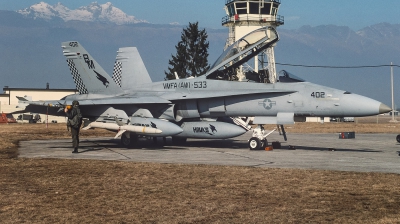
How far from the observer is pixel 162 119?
17.0m

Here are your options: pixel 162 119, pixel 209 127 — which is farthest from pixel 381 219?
pixel 162 119

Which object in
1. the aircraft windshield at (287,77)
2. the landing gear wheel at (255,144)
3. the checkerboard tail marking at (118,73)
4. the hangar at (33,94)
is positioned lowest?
the landing gear wheel at (255,144)

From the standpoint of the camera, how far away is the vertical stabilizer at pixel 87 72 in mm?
19266

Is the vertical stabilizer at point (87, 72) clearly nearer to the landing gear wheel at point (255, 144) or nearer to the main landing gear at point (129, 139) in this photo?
the main landing gear at point (129, 139)

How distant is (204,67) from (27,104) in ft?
114

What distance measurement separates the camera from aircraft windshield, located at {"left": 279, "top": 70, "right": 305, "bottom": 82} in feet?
50.1

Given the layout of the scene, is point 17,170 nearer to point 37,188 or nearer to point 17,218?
point 37,188

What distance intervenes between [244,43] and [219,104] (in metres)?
2.26

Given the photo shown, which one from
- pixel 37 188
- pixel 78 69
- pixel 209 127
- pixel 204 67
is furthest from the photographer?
pixel 204 67

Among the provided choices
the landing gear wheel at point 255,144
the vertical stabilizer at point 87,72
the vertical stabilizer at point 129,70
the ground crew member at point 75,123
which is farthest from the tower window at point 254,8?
the ground crew member at point 75,123

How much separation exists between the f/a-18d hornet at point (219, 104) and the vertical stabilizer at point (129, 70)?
194cm

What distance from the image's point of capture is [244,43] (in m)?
16.4

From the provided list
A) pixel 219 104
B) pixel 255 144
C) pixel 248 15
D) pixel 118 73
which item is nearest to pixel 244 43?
pixel 219 104

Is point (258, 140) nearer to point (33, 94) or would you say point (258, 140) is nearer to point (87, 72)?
point (87, 72)
